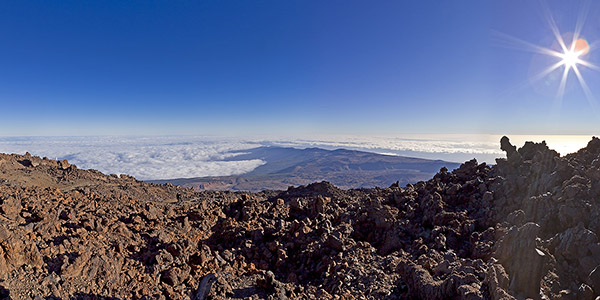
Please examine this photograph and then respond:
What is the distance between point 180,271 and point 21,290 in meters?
3.85

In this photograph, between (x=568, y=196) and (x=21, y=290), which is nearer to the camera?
(x=21, y=290)

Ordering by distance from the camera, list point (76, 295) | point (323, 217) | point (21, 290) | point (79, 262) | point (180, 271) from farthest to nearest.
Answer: point (323, 217) → point (180, 271) → point (79, 262) → point (76, 295) → point (21, 290)

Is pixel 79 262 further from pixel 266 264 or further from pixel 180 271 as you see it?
pixel 266 264

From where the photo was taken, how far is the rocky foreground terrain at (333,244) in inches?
282

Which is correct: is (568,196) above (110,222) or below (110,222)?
above

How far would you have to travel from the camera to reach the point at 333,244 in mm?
11508

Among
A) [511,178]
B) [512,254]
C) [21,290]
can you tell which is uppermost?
[511,178]

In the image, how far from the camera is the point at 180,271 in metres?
9.24

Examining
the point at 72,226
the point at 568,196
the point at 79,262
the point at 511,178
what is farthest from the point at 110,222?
the point at 511,178

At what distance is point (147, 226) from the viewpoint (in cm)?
1279

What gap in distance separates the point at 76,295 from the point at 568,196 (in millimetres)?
16289

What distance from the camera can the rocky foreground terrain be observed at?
282 inches

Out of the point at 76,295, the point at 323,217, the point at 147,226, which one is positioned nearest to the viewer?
the point at 76,295

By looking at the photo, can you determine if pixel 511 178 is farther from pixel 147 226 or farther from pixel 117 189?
pixel 117 189
